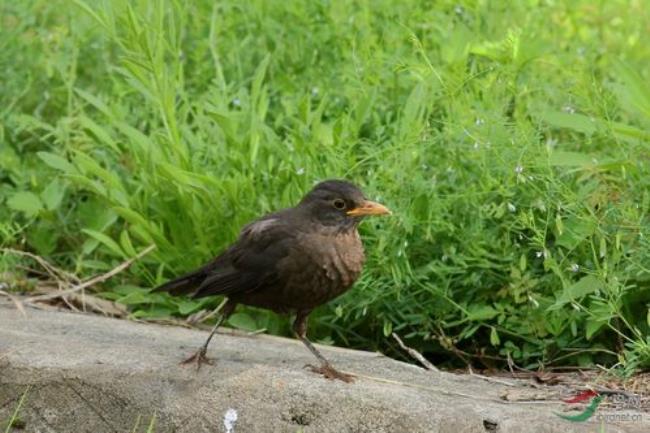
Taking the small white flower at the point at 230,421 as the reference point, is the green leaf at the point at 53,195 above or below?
below

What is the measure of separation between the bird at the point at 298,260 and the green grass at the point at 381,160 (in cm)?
45

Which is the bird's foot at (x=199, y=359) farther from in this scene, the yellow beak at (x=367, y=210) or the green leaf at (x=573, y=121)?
the green leaf at (x=573, y=121)

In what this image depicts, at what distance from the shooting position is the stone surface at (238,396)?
473 cm

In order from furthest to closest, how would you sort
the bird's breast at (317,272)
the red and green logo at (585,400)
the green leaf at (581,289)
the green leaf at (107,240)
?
the green leaf at (107,240) → the green leaf at (581,289) → the bird's breast at (317,272) → the red and green logo at (585,400)

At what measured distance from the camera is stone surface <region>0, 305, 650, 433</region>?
473 centimetres

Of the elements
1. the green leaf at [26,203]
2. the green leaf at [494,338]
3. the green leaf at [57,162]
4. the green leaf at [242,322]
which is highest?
the green leaf at [57,162]

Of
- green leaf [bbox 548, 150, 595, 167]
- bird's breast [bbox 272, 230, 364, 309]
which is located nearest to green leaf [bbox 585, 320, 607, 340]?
green leaf [bbox 548, 150, 595, 167]

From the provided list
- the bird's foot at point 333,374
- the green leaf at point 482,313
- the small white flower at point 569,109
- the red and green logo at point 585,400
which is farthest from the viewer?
the small white flower at point 569,109

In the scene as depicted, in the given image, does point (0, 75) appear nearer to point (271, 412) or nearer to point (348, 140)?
point (348, 140)

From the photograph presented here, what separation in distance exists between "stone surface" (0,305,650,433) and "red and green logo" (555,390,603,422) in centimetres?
3

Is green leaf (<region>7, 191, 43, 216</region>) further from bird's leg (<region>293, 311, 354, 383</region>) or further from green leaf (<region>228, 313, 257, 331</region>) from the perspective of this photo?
bird's leg (<region>293, 311, 354, 383</region>)

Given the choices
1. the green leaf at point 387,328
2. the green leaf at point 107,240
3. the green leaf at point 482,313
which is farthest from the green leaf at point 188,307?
the green leaf at point 482,313

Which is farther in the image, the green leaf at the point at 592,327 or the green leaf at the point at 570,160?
the green leaf at the point at 570,160

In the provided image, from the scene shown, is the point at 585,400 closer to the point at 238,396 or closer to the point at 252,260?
the point at 238,396
